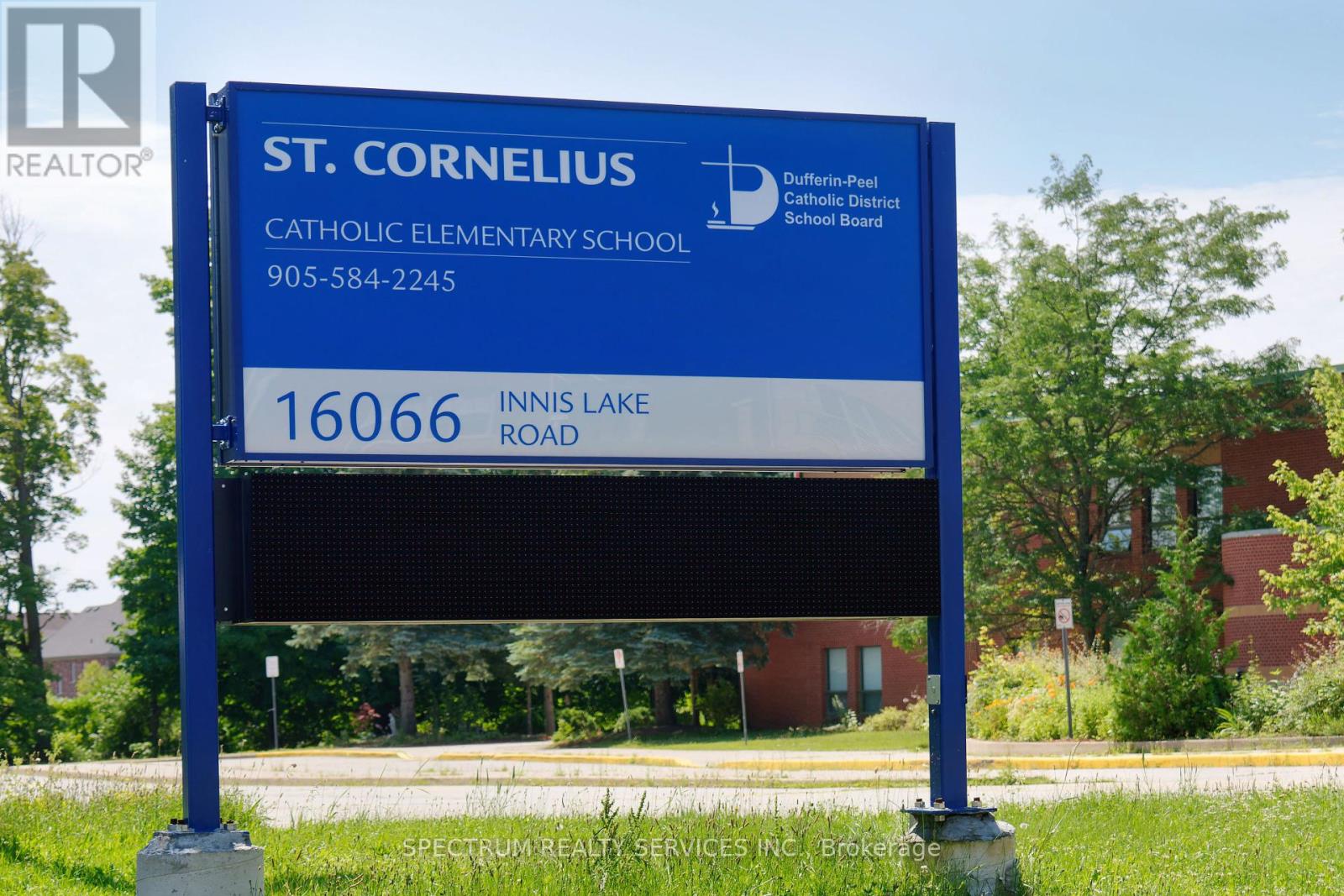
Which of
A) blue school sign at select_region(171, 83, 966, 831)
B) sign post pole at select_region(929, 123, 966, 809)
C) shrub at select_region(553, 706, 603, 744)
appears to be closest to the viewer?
blue school sign at select_region(171, 83, 966, 831)

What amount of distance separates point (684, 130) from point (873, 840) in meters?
5.05

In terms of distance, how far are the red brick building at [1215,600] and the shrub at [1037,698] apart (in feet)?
11.7

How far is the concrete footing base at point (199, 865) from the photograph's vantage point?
8359 millimetres

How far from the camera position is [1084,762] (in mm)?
21172

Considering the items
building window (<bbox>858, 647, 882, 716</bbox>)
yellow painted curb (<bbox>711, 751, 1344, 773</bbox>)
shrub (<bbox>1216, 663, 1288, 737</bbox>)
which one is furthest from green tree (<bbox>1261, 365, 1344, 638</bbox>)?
building window (<bbox>858, 647, 882, 716</bbox>)

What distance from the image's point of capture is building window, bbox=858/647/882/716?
41.5 metres

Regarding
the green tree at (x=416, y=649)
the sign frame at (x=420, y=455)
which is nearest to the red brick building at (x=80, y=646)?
the green tree at (x=416, y=649)

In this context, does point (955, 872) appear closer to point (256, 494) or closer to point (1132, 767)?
point (256, 494)

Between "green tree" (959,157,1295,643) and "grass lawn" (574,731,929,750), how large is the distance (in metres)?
5.06

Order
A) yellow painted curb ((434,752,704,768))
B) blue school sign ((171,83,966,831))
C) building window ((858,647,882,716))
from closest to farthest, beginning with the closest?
blue school sign ((171,83,966,831)) < yellow painted curb ((434,752,704,768)) < building window ((858,647,882,716))

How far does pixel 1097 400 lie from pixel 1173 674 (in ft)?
41.4

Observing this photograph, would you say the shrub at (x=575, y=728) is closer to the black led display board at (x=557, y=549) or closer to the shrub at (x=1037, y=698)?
the shrub at (x=1037, y=698)

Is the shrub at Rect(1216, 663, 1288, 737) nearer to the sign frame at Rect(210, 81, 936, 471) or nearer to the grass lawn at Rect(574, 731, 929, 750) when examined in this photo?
the grass lawn at Rect(574, 731, 929, 750)

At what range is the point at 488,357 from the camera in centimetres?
945
